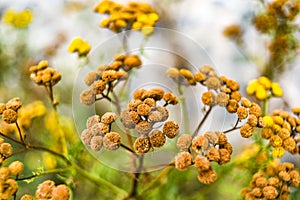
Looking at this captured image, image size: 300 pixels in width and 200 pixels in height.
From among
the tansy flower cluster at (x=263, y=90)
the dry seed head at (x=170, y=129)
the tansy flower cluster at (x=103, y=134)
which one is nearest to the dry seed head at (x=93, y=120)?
the tansy flower cluster at (x=103, y=134)

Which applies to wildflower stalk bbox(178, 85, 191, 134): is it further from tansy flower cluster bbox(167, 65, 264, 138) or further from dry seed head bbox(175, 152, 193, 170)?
dry seed head bbox(175, 152, 193, 170)

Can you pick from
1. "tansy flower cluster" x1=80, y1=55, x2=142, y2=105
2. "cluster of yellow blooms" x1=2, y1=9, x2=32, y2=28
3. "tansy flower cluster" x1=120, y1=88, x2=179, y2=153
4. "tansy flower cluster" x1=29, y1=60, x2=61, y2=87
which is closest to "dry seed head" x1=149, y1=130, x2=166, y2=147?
"tansy flower cluster" x1=120, y1=88, x2=179, y2=153

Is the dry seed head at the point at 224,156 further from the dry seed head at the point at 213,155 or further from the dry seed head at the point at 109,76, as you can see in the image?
the dry seed head at the point at 109,76

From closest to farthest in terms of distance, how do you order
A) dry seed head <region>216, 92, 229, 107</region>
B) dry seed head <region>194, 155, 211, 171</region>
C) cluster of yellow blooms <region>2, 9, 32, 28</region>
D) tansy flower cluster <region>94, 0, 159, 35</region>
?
dry seed head <region>194, 155, 211, 171</region>, dry seed head <region>216, 92, 229, 107</region>, tansy flower cluster <region>94, 0, 159, 35</region>, cluster of yellow blooms <region>2, 9, 32, 28</region>

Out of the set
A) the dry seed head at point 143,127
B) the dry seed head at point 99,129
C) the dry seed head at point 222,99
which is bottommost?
the dry seed head at point 99,129

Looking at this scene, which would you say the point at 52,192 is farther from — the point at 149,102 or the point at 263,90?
the point at 263,90

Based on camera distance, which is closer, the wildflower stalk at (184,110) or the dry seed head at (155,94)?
the dry seed head at (155,94)

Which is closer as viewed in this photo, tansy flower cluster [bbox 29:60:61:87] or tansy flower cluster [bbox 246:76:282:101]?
tansy flower cluster [bbox 29:60:61:87]

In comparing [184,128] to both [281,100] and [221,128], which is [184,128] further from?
[281,100]
